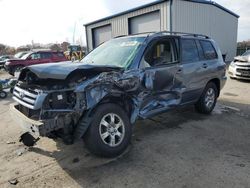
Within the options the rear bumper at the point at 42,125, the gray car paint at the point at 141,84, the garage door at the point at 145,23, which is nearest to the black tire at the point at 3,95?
the gray car paint at the point at 141,84

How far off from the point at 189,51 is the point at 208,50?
3.01ft

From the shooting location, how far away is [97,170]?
3.78m

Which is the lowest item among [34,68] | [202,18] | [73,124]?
[73,124]

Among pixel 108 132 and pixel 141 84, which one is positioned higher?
pixel 141 84

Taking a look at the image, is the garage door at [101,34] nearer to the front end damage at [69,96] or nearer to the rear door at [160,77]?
the rear door at [160,77]

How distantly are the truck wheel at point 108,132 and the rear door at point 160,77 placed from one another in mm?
567

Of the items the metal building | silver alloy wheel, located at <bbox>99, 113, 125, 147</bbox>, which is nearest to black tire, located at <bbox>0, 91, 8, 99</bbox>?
silver alloy wheel, located at <bbox>99, 113, 125, 147</bbox>

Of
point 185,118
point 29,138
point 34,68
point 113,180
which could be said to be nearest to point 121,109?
point 113,180

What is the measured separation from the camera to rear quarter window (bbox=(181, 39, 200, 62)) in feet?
18.1

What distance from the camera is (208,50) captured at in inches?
250

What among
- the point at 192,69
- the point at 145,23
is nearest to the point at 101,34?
the point at 145,23

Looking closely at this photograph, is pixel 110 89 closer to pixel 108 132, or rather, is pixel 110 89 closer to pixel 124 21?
pixel 108 132

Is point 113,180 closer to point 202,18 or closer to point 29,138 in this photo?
point 29,138

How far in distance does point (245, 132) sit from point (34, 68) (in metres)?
4.21
